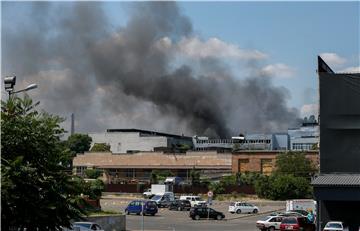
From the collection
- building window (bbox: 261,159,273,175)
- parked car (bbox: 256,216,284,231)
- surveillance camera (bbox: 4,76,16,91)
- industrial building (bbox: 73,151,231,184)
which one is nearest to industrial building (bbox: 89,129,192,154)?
industrial building (bbox: 73,151,231,184)

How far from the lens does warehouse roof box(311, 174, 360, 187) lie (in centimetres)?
4366

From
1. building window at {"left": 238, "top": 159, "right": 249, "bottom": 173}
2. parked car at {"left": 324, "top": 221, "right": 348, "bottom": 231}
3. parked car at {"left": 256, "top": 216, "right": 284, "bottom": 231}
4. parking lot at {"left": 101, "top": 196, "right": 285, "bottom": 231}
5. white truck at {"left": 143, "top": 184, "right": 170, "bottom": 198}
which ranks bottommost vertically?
parking lot at {"left": 101, "top": 196, "right": 285, "bottom": 231}

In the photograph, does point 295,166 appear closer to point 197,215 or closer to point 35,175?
point 197,215

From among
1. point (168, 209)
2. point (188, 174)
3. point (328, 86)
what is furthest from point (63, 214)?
point (188, 174)

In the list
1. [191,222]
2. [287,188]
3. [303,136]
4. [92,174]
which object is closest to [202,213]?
[191,222]

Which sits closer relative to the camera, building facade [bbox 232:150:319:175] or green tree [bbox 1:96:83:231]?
green tree [bbox 1:96:83:231]

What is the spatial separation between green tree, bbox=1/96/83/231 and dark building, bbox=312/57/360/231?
2867cm

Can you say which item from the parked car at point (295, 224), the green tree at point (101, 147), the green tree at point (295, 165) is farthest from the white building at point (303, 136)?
the parked car at point (295, 224)

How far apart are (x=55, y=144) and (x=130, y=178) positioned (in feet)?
396

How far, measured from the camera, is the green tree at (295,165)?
9925 centimetres

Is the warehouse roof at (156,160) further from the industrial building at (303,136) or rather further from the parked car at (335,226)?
the parked car at (335,226)

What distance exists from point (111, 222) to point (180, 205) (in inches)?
1217

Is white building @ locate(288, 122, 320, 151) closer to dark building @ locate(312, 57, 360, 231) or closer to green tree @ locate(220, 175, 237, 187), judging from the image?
green tree @ locate(220, 175, 237, 187)

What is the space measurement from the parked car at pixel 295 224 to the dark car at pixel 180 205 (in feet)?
92.2
